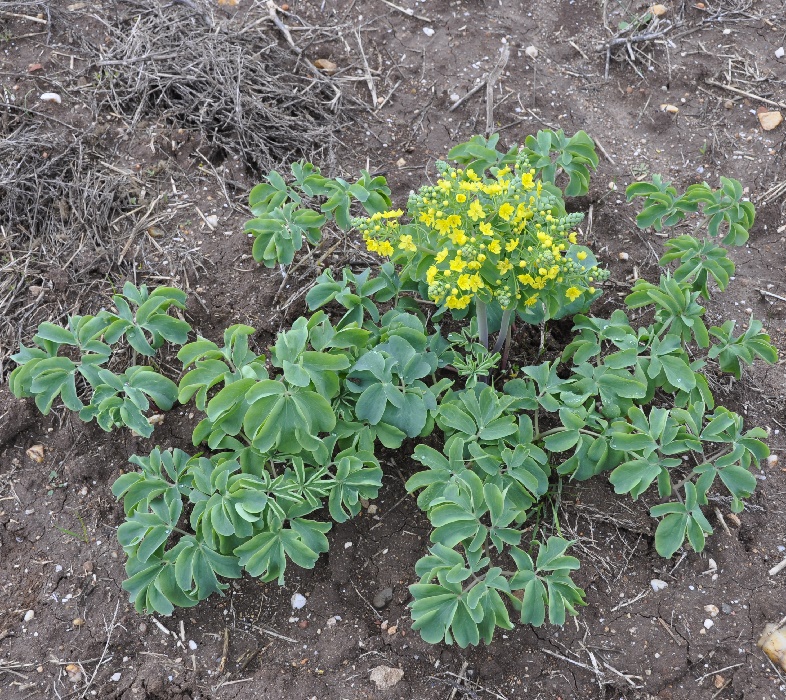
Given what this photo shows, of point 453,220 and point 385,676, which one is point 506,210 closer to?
point 453,220

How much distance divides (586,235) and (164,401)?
1946 millimetres

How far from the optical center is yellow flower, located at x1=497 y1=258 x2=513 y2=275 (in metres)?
2.20

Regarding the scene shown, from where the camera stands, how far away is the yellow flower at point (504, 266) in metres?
2.20

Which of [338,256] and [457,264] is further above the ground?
[457,264]

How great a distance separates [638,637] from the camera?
2.29 m

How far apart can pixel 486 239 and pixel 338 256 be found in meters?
Answer: 1.09

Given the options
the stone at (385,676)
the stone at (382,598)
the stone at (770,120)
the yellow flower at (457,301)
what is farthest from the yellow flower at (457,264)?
the stone at (770,120)

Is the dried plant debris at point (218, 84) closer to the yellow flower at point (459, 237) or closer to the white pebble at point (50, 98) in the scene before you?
the white pebble at point (50, 98)

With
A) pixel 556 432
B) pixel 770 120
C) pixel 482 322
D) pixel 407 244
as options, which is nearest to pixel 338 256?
pixel 482 322

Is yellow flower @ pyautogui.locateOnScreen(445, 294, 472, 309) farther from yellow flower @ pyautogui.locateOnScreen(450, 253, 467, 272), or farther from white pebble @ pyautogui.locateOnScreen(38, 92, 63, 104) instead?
white pebble @ pyautogui.locateOnScreen(38, 92, 63, 104)

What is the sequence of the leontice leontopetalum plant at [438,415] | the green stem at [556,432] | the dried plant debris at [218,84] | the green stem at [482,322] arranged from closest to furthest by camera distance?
1. the leontice leontopetalum plant at [438,415]
2. the green stem at [556,432]
3. the green stem at [482,322]
4. the dried plant debris at [218,84]

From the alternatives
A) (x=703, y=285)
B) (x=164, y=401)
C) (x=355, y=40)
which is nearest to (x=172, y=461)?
(x=164, y=401)

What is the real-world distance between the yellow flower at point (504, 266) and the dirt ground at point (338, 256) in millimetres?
766

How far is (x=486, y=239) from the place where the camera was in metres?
2.18
